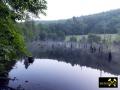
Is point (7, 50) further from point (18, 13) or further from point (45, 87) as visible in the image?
point (45, 87)

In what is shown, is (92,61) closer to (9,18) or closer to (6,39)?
(9,18)

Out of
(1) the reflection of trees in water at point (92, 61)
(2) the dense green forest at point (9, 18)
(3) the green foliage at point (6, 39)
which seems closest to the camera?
(2) the dense green forest at point (9, 18)

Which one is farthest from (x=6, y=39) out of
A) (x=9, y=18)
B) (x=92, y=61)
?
(x=92, y=61)

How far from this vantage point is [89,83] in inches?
2778

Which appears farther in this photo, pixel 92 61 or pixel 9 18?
pixel 92 61

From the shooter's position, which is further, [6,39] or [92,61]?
[92,61]

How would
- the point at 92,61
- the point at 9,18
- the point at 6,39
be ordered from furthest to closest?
1. the point at 92,61
2. the point at 9,18
3. the point at 6,39

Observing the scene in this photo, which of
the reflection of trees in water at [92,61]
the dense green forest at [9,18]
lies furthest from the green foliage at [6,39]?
the reflection of trees in water at [92,61]

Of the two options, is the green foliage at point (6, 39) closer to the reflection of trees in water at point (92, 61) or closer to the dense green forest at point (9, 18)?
the dense green forest at point (9, 18)

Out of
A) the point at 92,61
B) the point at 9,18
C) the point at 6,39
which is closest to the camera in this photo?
the point at 6,39

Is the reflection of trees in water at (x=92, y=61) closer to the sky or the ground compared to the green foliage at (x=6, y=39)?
closer to the ground

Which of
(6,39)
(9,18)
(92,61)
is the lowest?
Result: (92,61)

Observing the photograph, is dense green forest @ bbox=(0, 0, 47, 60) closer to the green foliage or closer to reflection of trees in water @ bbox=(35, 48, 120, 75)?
the green foliage

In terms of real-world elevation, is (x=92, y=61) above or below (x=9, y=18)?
below
